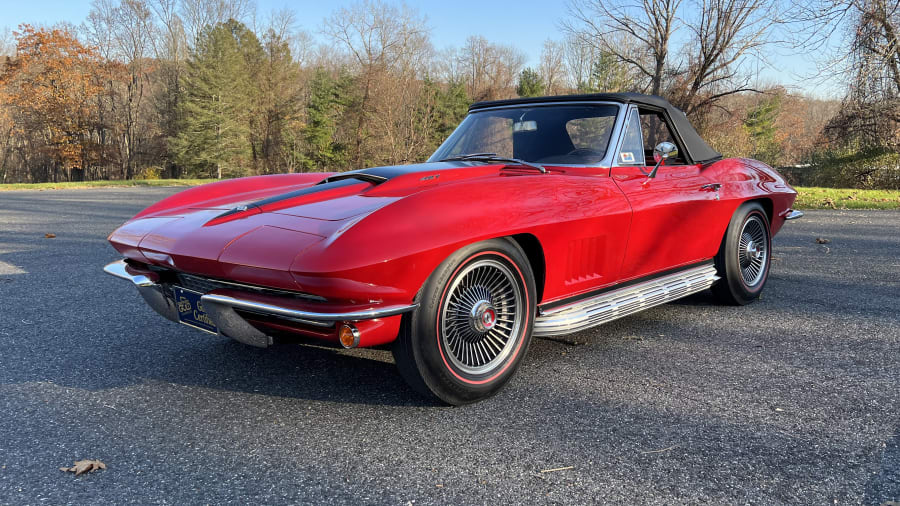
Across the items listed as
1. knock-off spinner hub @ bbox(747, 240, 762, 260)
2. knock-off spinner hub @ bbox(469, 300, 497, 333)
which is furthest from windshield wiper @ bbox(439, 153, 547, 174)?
knock-off spinner hub @ bbox(747, 240, 762, 260)

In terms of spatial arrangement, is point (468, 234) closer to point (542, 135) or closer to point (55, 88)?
point (542, 135)

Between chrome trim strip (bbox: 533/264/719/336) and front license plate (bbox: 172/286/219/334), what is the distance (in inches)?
59.6

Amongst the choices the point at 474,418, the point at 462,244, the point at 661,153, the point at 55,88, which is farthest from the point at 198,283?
the point at 55,88

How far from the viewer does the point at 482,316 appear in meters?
2.61

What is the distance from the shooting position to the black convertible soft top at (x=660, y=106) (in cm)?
383

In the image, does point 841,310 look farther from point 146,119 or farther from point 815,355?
point 146,119

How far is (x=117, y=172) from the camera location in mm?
42750

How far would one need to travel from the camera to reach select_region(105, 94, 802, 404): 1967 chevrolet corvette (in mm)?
2275

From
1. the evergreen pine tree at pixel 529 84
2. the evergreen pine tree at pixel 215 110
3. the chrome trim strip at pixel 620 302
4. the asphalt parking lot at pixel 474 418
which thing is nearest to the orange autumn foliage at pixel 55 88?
the evergreen pine tree at pixel 215 110

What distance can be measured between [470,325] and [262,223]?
1.01 m

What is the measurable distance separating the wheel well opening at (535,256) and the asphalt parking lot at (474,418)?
460 millimetres

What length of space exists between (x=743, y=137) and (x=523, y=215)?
24274mm

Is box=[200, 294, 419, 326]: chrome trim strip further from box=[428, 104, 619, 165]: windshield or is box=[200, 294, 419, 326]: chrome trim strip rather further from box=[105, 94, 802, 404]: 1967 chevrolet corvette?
box=[428, 104, 619, 165]: windshield

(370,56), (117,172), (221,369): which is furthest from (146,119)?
(221,369)
